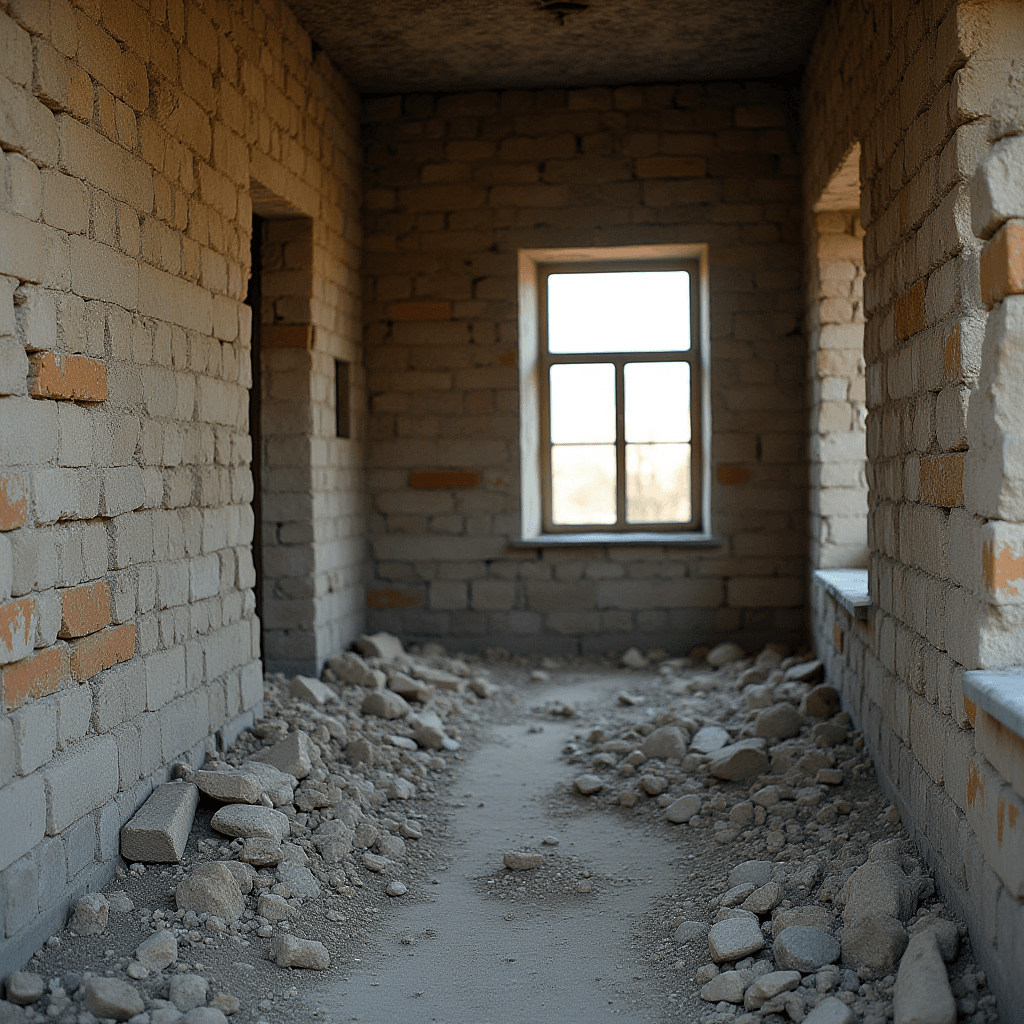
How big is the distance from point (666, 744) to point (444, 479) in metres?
2.55

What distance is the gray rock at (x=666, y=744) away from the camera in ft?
14.5

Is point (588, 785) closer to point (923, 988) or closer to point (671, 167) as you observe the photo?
point (923, 988)

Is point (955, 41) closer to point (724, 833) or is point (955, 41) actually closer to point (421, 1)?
point (724, 833)

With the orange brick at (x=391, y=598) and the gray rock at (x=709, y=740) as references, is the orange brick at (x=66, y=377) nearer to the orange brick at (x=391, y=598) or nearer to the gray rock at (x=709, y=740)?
the gray rock at (x=709, y=740)

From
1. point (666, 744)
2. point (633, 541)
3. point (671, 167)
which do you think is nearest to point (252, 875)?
point (666, 744)

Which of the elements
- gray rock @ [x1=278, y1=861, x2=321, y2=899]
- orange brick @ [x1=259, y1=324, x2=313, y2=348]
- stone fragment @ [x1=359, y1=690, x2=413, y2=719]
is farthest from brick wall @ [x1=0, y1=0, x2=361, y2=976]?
orange brick @ [x1=259, y1=324, x2=313, y2=348]

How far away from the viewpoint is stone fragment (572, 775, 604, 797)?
416cm

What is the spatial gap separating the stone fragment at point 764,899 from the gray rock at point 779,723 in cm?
148

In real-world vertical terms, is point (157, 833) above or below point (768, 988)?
above

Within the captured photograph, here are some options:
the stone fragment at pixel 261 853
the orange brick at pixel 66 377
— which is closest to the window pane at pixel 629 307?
the orange brick at pixel 66 377

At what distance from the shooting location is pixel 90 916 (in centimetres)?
280

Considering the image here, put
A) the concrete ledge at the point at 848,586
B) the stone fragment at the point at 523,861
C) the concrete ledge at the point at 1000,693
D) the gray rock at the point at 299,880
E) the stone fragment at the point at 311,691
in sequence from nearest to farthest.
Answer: the concrete ledge at the point at 1000,693 → the gray rock at the point at 299,880 → the stone fragment at the point at 523,861 → the concrete ledge at the point at 848,586 → the stone fragment at the point at 311,691

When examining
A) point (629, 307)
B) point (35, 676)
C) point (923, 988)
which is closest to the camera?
point (923, 988)

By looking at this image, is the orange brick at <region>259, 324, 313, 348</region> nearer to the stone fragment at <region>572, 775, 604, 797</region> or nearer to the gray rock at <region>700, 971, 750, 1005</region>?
the stone fragment at <region>572, 775, 604, 797</region>
